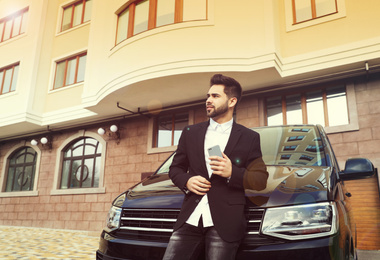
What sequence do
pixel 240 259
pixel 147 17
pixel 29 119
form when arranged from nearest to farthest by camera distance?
1. pixel 240 259
2. pixel 147 17
3. pixel 29 119

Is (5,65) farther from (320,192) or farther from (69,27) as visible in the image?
(320,192)

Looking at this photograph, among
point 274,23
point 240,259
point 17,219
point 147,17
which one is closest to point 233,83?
point 240,259

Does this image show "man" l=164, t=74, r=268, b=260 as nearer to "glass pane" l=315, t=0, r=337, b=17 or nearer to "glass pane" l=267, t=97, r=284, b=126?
"glass pane" l=267, t=97, r=284, b=126

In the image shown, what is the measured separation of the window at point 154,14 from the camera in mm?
9461

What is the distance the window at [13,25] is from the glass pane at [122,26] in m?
6.71

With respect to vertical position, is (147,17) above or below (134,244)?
above

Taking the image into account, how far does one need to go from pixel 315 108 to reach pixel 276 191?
7.69 metres

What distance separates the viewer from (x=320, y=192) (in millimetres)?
2008

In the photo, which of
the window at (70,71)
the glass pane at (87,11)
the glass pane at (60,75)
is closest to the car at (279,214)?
the window at (70,71)

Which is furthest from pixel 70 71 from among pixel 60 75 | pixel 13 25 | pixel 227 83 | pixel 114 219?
pixel 227 83

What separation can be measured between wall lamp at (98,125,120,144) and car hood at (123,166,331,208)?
31.1ft

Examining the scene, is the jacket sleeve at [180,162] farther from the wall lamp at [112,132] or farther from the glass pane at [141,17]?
the wall lamp at [112,132]

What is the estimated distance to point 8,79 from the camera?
15.0 meters

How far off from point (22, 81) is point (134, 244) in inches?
541
